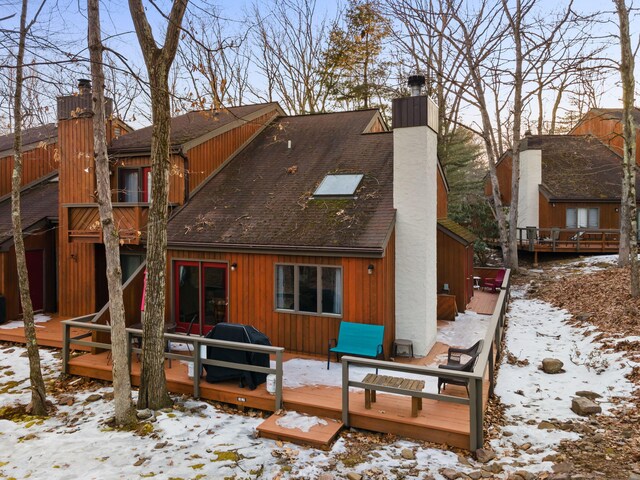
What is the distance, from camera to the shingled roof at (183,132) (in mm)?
12789

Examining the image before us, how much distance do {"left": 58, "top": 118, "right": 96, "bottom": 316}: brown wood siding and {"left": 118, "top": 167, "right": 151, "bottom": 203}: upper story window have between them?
2.71 ft

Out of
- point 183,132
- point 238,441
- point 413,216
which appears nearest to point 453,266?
point 413,216

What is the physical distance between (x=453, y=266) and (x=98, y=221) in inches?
391

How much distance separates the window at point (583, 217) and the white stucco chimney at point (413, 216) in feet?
56.8

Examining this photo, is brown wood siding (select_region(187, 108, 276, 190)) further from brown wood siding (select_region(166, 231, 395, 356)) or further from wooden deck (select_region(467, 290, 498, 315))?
wooden deck (select_region(467, 290, 498, 315))

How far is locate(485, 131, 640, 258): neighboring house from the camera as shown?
22.1 meters

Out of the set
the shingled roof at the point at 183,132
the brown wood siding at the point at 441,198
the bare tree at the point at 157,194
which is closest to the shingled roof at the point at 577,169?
the brown wood siding at the point at 441,198

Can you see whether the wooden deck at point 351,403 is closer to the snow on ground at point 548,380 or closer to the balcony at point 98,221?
the snow on ground at point 548,380

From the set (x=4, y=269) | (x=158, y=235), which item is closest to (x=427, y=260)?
(x=158, y=235)

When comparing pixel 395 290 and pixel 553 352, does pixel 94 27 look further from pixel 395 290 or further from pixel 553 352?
pixel 553 352

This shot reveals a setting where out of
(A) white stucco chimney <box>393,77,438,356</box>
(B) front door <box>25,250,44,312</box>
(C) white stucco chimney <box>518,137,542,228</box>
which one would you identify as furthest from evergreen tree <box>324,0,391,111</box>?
(B) front door <box>25,250,44,312</box>

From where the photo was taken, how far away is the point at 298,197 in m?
11.6

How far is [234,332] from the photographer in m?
7.97

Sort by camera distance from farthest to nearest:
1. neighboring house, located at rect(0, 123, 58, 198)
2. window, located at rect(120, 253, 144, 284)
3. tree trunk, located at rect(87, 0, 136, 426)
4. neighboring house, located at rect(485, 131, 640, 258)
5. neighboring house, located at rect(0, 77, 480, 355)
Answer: neighboring house, located at rect(485, 131, 640, 258), neighboring house, located at rect(0, 123, 58, 198), window, located at rect(120, 253, 144, 284), neighboring house, located at rect(0, 77, 480, 355), tree trunk, located at rect(87, 0, 136, 426)
